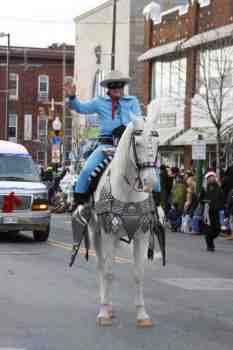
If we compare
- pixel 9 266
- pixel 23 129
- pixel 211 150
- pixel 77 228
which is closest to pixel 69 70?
pixel 23 129

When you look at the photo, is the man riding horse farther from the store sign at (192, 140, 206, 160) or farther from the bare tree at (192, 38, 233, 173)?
the bare tree at (192, 38, 233, 173)

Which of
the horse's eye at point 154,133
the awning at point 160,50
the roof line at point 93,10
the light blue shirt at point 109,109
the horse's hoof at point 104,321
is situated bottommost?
the horse's hoof at point 104,321

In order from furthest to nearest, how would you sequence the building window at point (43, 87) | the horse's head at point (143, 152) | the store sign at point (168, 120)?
the building window at point (43, 87) → the store sign at point (168, 120) → the horse's head at point (143, 152)

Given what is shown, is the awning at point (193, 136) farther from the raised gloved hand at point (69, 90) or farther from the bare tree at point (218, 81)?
the raised gloved hand at point (69, 90)

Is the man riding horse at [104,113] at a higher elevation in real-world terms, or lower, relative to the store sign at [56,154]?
higher

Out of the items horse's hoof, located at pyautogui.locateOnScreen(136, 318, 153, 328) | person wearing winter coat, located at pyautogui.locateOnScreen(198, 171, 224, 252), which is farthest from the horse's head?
person wearing winter coat, located at pyautogui.locateOnScreen(198, 171, 224, 252)

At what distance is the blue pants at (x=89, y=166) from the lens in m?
9.80

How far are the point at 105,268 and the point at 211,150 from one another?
28.3m

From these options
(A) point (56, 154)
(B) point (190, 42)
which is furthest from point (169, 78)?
(A) point (56, 154)

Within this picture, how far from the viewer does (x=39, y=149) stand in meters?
75.8

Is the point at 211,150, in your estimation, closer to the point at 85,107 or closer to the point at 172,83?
the point at 172,83

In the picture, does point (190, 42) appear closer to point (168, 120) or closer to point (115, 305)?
point (168, 120)

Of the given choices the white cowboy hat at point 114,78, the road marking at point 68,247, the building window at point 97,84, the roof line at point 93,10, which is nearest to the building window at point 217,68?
the road marking at point 68,247

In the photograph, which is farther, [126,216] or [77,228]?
[77,228]
